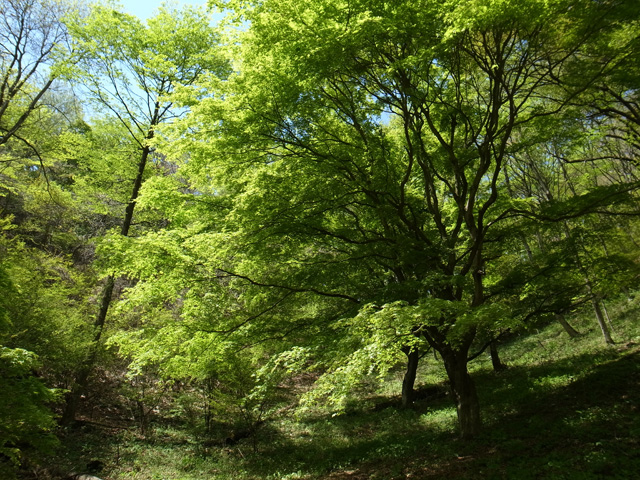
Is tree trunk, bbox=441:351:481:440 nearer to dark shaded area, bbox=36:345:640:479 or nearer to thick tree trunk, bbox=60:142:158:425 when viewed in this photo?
dark shaded area, bbox=36:345:640:479

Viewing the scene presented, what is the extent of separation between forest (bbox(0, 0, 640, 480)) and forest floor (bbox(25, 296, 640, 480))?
0.08 meters

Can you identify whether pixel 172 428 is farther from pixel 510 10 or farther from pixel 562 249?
pixel 510 10

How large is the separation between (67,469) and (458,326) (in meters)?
10.0

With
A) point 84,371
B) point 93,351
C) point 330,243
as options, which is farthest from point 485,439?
point 84,371

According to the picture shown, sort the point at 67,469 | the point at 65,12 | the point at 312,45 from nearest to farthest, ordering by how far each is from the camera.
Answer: the point at 312,45, the point at 67,469, the point at 65,12

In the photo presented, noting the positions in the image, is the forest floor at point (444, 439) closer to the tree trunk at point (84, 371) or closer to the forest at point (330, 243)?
the forest at point (330, 243)

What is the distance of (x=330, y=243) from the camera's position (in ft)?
28.2

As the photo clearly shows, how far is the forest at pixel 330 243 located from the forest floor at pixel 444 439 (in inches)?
3.3

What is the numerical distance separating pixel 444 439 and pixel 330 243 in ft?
17.8

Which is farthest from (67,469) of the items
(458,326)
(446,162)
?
(446,162)

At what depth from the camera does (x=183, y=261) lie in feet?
23.8

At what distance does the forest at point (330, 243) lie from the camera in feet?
18.7

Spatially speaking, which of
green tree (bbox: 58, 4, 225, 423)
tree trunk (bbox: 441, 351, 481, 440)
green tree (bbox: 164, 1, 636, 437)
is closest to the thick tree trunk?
green tree (bbox: 58, 4, 225, 423)

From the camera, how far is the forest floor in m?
6.02
